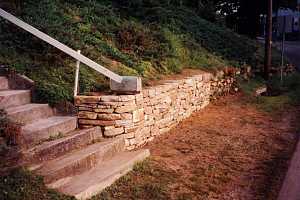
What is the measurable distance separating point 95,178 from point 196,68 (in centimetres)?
650

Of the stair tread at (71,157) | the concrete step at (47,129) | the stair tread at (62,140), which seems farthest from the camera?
the concrete step at (47,129)

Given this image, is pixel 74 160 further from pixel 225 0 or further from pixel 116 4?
pixel 225 0

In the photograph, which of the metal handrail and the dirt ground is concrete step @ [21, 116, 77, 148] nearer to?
the metal handrail

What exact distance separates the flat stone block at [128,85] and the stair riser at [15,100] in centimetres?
131

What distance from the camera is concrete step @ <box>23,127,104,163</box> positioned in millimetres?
5086

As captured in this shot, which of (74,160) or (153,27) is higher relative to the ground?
(153,27)

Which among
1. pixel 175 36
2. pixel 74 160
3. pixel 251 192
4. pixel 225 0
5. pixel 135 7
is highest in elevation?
pixel 225 0

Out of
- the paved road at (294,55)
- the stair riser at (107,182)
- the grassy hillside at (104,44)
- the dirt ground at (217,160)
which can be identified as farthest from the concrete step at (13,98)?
the paved road at (294,55)

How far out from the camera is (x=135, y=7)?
1269 centimetres

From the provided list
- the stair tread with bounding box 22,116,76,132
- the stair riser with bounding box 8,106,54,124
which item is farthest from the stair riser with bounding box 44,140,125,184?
the stair riser with bounding box 8,106,54,124

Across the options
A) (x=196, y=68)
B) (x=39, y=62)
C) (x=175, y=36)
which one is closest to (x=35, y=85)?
(x=39, y=62)

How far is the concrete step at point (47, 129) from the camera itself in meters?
5.42

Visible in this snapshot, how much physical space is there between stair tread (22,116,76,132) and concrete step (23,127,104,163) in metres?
0.23

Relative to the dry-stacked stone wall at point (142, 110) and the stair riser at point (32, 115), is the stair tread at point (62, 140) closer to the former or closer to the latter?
the dry-stacked stone wall at point (142, 110)
